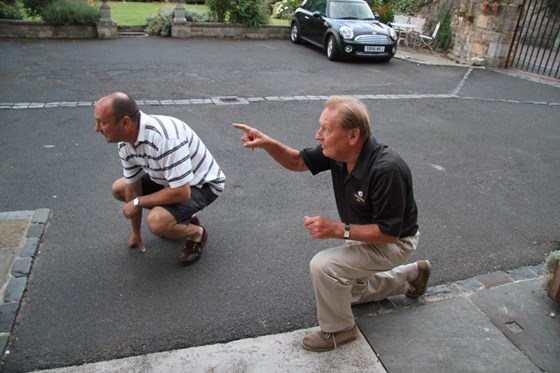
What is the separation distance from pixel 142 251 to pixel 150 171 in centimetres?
82

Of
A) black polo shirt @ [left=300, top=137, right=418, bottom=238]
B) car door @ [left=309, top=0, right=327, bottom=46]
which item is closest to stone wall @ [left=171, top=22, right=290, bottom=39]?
car door @ [left=309, top=0, right=327, bottom=46]

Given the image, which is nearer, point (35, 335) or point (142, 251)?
point (35, 335)

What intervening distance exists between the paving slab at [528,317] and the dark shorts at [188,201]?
222cm

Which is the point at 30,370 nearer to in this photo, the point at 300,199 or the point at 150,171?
the point at 150,171

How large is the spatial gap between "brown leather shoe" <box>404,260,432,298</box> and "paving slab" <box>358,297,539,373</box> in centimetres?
11

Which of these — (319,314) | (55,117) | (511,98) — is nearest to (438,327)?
(319,314)

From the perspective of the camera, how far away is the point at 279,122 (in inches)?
280

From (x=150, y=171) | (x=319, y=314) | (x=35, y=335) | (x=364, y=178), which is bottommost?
(x=35, y=335)

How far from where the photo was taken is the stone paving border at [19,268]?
2.82 m

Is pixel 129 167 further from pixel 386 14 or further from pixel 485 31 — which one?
pixel 386 14

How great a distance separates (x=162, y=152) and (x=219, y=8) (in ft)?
42.8

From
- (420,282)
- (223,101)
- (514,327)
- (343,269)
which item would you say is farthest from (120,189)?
(223,101)

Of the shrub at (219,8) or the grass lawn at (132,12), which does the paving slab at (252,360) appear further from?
the grass lawn at (132,12)

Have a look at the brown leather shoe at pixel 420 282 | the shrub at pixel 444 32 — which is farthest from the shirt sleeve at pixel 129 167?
the shrub at pixel 444 32
